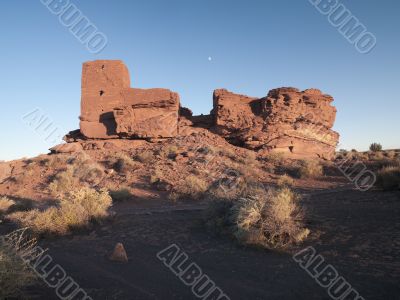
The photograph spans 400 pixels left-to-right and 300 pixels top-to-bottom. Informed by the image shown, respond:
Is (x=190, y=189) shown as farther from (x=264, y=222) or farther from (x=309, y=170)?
(x=264, y=222)

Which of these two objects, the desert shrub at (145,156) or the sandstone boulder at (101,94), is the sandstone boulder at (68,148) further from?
the desert shrub at (145,156)

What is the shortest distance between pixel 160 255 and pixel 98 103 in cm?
1852

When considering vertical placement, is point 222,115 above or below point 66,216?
above

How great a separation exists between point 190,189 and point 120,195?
9.99ft

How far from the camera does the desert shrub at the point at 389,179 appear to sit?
38.2 ft

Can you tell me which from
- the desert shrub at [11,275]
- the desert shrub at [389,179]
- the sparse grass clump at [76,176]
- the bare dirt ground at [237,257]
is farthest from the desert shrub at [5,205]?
the desert shrub at [389,179]

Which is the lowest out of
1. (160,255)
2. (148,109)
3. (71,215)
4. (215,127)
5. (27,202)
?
(27,202)

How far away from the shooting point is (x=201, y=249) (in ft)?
24.8

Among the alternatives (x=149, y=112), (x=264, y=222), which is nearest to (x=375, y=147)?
(x=149, y=112)

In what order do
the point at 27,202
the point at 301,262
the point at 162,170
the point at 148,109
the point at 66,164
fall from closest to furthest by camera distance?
the point at 301,262, the point at 27,202, the point at 162,170, the point at 66,164, the point at 148,109

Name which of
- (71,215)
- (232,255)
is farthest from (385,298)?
(71,215)

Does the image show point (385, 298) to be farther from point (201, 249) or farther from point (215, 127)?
point (215, 127)

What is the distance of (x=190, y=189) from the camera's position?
14852 mm

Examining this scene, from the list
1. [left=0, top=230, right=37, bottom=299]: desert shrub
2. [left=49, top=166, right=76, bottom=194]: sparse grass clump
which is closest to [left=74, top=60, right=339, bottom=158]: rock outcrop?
[left=49, top=166, right=76, bottom=194]: sparse grass clump
